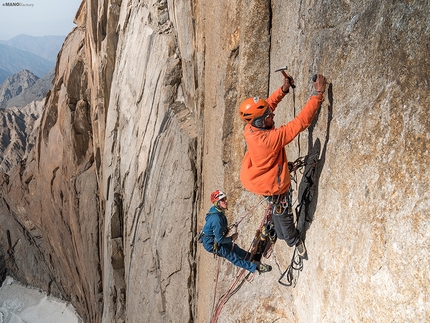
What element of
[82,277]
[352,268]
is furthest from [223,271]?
[82,277]

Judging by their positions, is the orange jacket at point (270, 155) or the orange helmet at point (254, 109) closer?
the orange jacket at point (270, 155)

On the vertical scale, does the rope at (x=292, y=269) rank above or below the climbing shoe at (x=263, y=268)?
above

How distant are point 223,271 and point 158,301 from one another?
157 inches

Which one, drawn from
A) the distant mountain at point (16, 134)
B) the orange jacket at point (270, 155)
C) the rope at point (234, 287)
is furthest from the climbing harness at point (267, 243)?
the distant mountain at point (16, 134)

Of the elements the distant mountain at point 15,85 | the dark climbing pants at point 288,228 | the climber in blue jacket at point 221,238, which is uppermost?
the dark climbing pants at point 288,228

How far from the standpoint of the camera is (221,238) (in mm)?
5965

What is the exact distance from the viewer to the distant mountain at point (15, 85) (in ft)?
351

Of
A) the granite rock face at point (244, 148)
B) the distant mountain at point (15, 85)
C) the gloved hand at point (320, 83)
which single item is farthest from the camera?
the distant mountain at point (15, 85)

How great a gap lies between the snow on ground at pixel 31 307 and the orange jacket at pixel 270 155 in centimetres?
2092

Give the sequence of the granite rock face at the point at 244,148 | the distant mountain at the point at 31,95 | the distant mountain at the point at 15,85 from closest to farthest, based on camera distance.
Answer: the granite rock face at the point at 244,148 < the distant mountain at the point at 31,95 < the distant mountain at the point at 15,85

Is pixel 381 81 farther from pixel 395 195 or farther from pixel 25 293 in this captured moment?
pixel 25 293

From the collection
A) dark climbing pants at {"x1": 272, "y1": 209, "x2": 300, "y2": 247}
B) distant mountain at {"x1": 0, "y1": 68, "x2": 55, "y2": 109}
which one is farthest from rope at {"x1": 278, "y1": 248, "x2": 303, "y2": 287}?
distant mountain at {"x1": 0, "y1": 68, "x2": 55, "y2": 109}

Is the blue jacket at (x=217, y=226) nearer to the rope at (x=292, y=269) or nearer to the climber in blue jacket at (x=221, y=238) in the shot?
the climber in blue jacket at (x=221, y=238)

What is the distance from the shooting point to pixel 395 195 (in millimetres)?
2998
